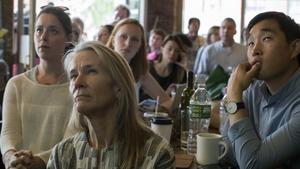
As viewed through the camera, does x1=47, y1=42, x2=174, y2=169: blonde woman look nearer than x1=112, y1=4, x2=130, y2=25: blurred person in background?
Yes

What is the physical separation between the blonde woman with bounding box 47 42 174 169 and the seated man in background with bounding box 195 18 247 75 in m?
4.33

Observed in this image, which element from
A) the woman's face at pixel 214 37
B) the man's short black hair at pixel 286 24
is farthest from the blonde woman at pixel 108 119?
the woman's face at pixel 214 37

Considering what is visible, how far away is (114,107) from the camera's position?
139 centimetres

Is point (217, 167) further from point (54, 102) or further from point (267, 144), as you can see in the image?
point (54, 102)

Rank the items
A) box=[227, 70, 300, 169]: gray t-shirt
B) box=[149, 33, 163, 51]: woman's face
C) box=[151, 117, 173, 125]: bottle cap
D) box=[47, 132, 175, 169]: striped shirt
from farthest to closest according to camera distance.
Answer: box=[149, 33, 163, 51]: woman's face, box=[151, 117, 173, 125]: bottle cap, box=[227, 70, 300, 169]: gray t-shirt, box=[47, 132, 175, 169]: striped shirt

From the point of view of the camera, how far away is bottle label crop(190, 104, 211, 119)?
6.34 ft

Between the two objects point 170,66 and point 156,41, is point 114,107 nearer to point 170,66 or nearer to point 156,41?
point 170,66

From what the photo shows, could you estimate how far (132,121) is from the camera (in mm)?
1401

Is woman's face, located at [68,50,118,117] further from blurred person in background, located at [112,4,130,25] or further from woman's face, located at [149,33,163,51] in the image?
blurred person in background, located at [112,4,130,25]

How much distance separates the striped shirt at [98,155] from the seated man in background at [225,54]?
4.33 meters

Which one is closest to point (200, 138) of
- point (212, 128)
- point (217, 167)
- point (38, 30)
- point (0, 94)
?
point (217, 167)

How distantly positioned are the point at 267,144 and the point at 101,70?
63 centimetres

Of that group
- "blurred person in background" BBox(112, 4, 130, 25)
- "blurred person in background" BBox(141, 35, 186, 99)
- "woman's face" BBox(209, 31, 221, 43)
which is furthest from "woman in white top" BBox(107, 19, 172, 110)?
"woman's face" BBox(209, 31, 221, 43)

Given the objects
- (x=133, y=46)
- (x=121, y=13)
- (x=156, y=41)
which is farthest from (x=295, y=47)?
(x=121, y=13)
